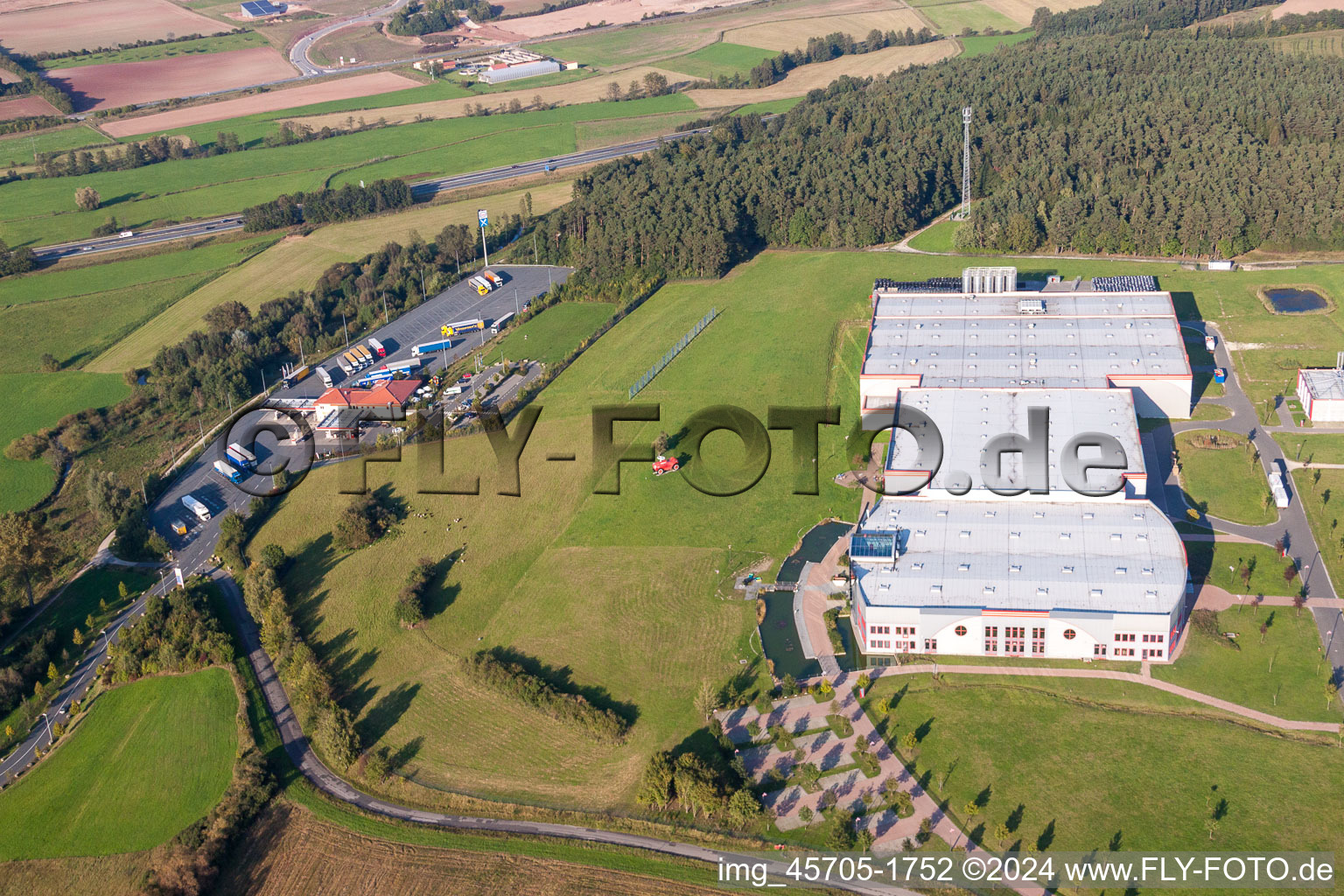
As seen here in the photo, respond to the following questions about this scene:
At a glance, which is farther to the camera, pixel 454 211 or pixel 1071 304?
pixel 454 211

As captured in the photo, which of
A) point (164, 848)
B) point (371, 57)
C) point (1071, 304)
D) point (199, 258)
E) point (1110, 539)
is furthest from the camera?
point (371, 57)

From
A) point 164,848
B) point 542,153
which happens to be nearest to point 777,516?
point 164,848

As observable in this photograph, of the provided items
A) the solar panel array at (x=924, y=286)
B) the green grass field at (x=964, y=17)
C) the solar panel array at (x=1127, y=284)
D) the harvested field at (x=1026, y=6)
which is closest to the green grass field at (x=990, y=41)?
the green grass field at (x=964, y=17)

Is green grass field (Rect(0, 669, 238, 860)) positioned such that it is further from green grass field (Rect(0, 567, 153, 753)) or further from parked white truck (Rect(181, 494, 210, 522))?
parked white truck (Rect(181, 494, 210, 522))

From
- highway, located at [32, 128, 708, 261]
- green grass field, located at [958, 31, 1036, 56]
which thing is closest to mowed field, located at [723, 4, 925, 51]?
green grass field, located at [958, 31, 1036, 56]

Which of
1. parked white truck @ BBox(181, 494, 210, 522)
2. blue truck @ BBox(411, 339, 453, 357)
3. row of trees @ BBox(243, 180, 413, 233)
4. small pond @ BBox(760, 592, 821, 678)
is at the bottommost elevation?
small pond @ BBox(760, 592, 821, 678)

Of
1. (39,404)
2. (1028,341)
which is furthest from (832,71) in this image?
(39,404)

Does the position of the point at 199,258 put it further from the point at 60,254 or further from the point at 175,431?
the point at 175,431
